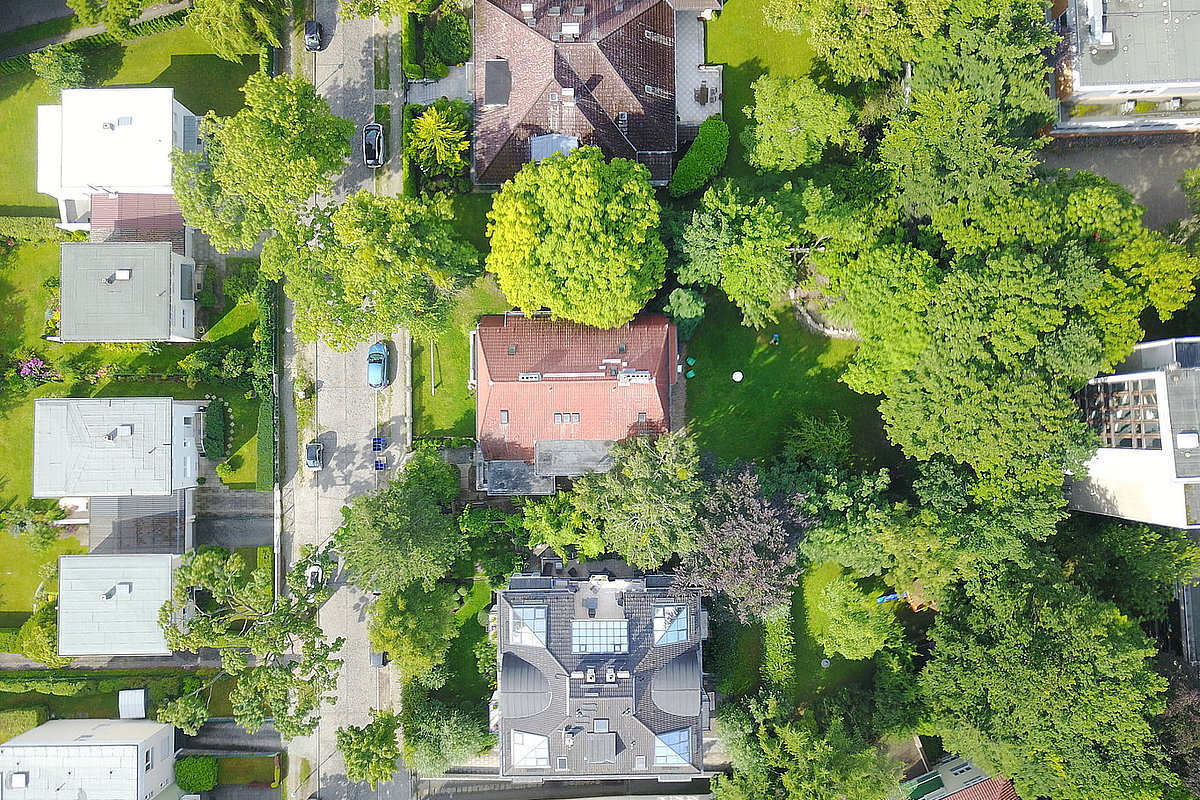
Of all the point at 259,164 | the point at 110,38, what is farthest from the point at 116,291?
the point at 110,38

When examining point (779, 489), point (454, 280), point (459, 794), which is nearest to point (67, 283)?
point (454, 280)

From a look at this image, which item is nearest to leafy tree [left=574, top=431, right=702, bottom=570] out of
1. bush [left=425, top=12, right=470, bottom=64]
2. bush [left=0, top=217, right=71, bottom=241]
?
bush [left=425, top=12, right=470, bottom=64]

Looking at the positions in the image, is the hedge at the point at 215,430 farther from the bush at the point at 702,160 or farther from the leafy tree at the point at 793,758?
the leafy tree at the point at 793,758

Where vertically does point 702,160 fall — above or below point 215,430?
above

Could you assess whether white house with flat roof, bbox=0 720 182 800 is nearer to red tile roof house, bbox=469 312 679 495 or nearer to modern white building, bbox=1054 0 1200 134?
red tile roof house, bbox=469 312 679 495

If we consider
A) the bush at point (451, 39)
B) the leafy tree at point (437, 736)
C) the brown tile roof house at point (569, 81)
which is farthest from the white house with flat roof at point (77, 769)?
the bush at point (451, 39)

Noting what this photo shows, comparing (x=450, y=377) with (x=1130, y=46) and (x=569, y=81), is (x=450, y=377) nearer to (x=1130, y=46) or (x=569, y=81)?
(x=569, y=81)

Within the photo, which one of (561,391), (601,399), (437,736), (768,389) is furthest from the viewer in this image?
(768,389)
